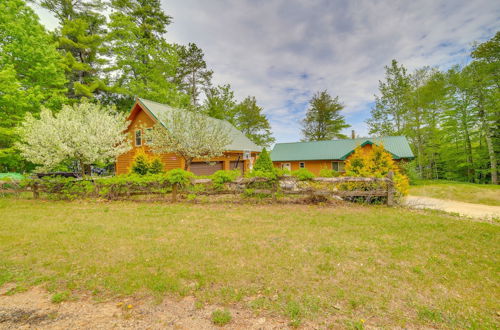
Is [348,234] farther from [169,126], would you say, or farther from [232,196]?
[169,126]

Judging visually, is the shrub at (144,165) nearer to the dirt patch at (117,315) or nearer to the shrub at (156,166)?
the shrub at (156,166)

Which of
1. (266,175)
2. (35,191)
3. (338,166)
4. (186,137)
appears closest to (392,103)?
(338,166)

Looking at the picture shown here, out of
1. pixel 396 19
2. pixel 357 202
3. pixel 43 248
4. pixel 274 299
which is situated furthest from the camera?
pixel 396 19

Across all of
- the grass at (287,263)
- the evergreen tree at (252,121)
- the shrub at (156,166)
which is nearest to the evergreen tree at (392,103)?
the evergreen tree at (252,121)

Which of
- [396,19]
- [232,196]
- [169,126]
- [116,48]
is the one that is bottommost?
[232,196]

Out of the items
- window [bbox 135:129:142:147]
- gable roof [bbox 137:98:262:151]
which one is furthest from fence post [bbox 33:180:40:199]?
gable roof [bbox 137:98:262:151]

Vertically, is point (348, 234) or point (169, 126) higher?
point (169, 126)

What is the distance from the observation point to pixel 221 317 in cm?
246

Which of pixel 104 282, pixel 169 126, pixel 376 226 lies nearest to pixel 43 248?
pixel 104 282

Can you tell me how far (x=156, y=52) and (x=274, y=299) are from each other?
27042 millimetres

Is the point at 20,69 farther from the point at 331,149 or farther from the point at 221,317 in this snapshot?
the point at 331,149

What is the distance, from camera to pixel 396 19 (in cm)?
1123

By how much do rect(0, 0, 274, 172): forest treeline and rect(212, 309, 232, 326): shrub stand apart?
1337 centimetres

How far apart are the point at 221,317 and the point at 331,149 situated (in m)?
25.0
